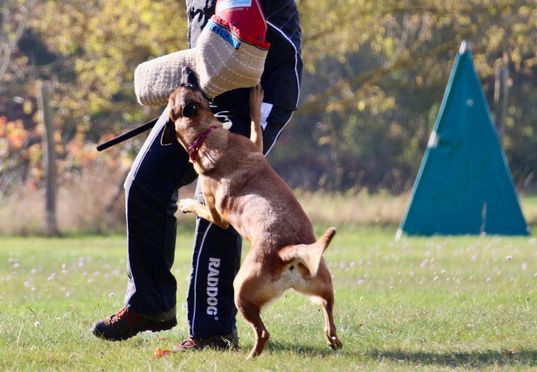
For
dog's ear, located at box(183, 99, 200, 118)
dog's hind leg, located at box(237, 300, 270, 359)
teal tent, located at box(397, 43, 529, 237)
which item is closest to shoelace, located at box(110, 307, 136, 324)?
dog's hind leg, located at box(237, 300, 270, 359)

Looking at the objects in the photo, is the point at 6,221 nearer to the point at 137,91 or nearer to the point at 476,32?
the point at 476,32

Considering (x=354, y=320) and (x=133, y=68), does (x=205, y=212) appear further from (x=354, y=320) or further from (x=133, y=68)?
(x=133, y=68)

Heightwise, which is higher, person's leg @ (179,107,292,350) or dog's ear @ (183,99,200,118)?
dog's ear @ (183,99,200,118)

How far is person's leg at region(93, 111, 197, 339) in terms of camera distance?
547 cm

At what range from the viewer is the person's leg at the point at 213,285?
544 cm

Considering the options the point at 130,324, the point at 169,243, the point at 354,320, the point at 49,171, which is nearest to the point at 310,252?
the point at 169,243

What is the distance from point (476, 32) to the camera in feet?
66.7

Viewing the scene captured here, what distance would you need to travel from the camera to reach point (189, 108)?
534 cm

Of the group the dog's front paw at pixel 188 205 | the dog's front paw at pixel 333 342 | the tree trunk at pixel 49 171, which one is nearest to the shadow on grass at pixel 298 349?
the dog's front paw at pixel 333 342

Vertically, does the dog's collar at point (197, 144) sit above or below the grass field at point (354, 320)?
above

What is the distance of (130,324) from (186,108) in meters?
1.17

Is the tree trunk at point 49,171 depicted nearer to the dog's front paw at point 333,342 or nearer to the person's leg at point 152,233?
the person's leg at point 152,233

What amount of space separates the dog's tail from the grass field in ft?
1.63

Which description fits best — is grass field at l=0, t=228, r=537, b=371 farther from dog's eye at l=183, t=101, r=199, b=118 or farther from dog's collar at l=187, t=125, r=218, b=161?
dog's eye at l=183, t=101, r=199, b=118
